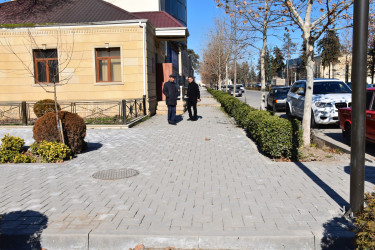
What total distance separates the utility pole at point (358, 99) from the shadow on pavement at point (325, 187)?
2.25 ft

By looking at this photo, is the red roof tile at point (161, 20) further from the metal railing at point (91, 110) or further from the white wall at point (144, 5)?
the metal railing at point (91, 110)

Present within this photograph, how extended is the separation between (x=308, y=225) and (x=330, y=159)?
375 cm

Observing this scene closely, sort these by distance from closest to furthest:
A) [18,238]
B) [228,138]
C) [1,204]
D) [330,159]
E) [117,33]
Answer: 1. [18,238]
2. [1,204]
3. [330,159]
4. [228,138]
5. [117,33]

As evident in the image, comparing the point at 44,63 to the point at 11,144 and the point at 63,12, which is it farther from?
the point at 11,144

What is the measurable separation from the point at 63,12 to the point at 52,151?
12921 millimetres

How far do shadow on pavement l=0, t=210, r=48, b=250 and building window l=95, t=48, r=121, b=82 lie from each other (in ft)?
43.4

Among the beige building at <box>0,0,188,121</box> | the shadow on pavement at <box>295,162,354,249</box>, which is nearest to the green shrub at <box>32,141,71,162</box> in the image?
the shadow on pavement at <box>295,162,354,249</box>

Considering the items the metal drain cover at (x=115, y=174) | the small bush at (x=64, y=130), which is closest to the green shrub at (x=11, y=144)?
the small bush at (x=64, y=130)

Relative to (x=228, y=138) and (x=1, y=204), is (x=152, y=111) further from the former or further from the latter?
(x=1, y=204)

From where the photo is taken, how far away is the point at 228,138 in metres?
10.2

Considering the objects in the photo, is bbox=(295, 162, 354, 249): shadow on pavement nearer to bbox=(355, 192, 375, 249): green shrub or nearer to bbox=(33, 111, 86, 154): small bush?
bbox=(355, 192, 375, 249): green shrub

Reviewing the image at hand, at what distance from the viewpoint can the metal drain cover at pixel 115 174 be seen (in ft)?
20.1

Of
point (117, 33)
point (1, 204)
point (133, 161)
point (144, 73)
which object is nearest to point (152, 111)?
point (144, 73)

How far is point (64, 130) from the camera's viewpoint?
317 inches
